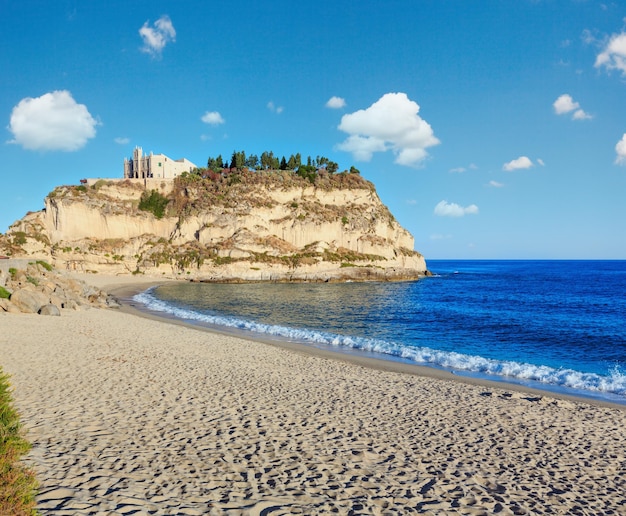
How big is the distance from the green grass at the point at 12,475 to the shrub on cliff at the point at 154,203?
94.4m

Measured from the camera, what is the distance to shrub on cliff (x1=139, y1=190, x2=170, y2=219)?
94875 mm

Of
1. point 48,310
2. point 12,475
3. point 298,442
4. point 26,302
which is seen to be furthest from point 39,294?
point 12,475

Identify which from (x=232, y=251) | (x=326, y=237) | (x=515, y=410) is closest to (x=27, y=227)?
(x=232, y=251)

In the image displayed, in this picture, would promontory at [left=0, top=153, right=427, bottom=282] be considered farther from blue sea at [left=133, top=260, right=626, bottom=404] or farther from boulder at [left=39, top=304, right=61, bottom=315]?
boulder at [left=39, top=304, right=61, bottom=315]

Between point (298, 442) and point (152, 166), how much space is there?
4261 inches

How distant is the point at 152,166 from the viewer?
341 ft

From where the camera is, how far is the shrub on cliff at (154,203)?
3735 inches

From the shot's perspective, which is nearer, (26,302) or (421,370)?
(421,370)

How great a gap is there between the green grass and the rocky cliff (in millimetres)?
73240

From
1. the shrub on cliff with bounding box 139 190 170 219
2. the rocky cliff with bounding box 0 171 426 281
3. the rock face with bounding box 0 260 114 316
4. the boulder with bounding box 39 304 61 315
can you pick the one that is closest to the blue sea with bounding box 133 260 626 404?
the rock face with bounding box 0 260 114 316

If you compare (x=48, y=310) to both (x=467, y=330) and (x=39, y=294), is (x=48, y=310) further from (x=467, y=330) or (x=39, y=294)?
(x=467, y=330)

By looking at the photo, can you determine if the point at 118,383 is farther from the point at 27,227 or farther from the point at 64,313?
the point at 27,227

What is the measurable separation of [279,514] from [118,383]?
26.7 feet

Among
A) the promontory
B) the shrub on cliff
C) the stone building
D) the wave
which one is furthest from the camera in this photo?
the stone building
